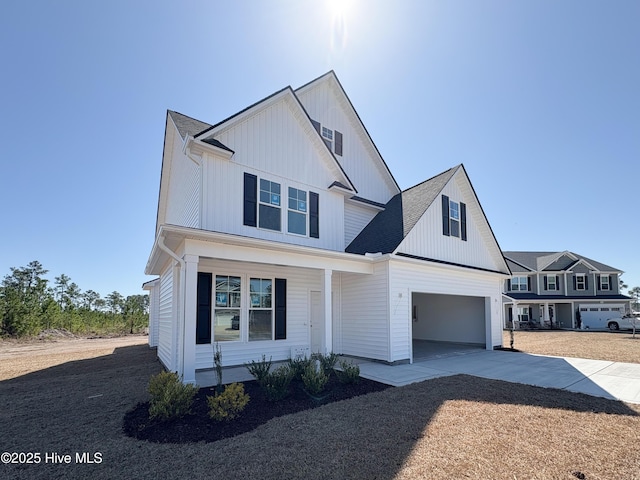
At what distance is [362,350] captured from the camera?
11.0 metres

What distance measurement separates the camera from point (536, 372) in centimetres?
920

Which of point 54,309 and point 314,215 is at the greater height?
point 314,215

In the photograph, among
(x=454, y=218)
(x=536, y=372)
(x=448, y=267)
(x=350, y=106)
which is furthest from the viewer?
(x=350, y=106)

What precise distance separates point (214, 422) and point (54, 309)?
26.0 m

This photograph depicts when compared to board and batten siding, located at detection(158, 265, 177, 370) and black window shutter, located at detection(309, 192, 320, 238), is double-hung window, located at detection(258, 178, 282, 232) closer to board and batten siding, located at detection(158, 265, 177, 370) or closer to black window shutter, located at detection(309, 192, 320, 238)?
black window shutter, located at detection(309, 192, 320, 238)

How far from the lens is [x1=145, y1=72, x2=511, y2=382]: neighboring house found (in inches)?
345

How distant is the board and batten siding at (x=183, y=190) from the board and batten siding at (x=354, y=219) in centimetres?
563

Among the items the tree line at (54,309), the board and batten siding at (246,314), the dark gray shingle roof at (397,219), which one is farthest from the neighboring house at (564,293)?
the tree line at (54,309)

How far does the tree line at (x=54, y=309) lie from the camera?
68.2ft

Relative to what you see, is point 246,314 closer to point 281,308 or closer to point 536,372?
point 281,308

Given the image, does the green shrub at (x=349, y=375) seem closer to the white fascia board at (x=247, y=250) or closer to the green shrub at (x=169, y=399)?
the white fascia board at (x=247, y=250)

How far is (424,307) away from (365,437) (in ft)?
46.3

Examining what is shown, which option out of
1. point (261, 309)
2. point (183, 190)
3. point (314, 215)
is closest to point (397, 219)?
point (314, 215)

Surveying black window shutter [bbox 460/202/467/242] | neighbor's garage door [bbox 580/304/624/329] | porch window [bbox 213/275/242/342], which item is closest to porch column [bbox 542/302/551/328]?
neighbor's garage door [bbox 580/304/624/329]
